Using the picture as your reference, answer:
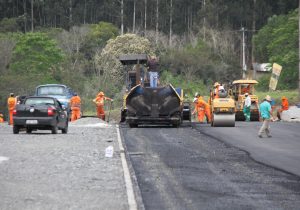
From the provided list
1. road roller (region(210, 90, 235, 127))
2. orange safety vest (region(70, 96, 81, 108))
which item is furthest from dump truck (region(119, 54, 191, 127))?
orange safety vest (region(70, 96, 81, 108))

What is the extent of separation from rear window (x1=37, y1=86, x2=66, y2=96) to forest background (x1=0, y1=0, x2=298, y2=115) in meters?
28.2

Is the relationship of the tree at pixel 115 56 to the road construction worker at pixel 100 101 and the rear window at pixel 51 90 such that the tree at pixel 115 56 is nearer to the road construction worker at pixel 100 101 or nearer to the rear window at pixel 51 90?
the road construction worker at pixel 100 101

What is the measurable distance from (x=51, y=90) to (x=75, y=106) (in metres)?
1.79

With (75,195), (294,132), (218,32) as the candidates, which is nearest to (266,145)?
(294,132)

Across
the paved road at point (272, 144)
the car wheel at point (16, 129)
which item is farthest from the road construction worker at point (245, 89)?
the car wheel at point (16, 129)

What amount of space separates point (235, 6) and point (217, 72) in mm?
25534

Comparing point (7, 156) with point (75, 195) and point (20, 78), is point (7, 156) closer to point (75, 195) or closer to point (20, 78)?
point (75, 195)

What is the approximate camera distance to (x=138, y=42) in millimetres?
84562

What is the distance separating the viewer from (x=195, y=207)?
536 inches

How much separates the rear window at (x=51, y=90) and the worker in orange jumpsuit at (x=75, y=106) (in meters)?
0.70

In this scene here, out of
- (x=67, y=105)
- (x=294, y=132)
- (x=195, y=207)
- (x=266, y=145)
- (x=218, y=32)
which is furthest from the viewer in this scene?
(x=218, y=32)

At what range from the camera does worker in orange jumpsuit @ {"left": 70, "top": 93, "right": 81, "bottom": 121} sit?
4319cm

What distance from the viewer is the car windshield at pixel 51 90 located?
43.1 meters

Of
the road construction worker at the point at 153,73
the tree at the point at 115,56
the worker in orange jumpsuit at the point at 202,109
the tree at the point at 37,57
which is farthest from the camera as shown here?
the tree at the point at 37,57
